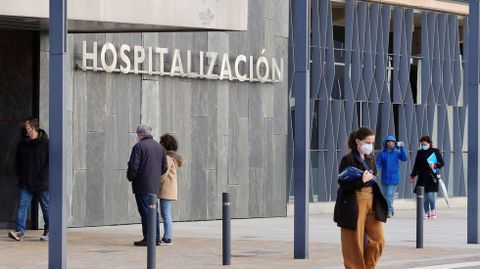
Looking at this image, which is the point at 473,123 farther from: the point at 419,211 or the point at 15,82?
the point at 15,82

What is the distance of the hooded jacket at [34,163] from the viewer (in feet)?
66.2

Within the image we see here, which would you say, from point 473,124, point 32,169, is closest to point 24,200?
point 32,169

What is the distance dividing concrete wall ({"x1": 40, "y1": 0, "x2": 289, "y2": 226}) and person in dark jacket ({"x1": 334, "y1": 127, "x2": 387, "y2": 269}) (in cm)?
985

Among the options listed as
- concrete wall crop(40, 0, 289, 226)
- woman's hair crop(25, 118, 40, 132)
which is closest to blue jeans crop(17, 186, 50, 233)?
woman's hair crop(25, 118, 40, 132)

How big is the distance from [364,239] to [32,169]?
24.3 ft

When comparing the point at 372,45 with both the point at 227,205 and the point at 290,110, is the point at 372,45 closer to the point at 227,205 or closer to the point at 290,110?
the point at 290,110

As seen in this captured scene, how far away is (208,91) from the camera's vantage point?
26266 millimetres

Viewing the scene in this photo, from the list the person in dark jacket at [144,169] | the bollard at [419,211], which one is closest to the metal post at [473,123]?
the bollard at [419,211]

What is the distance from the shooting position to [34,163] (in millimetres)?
20156

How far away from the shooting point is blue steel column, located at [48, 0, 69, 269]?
1457 centimetres

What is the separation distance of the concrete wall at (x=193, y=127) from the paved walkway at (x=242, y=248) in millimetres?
619

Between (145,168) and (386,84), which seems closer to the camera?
(145,168)

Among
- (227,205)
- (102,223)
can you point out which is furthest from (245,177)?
(227,205)

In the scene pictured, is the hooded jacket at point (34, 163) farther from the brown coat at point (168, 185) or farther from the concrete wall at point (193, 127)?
the concrete wall at point (193, 127)
